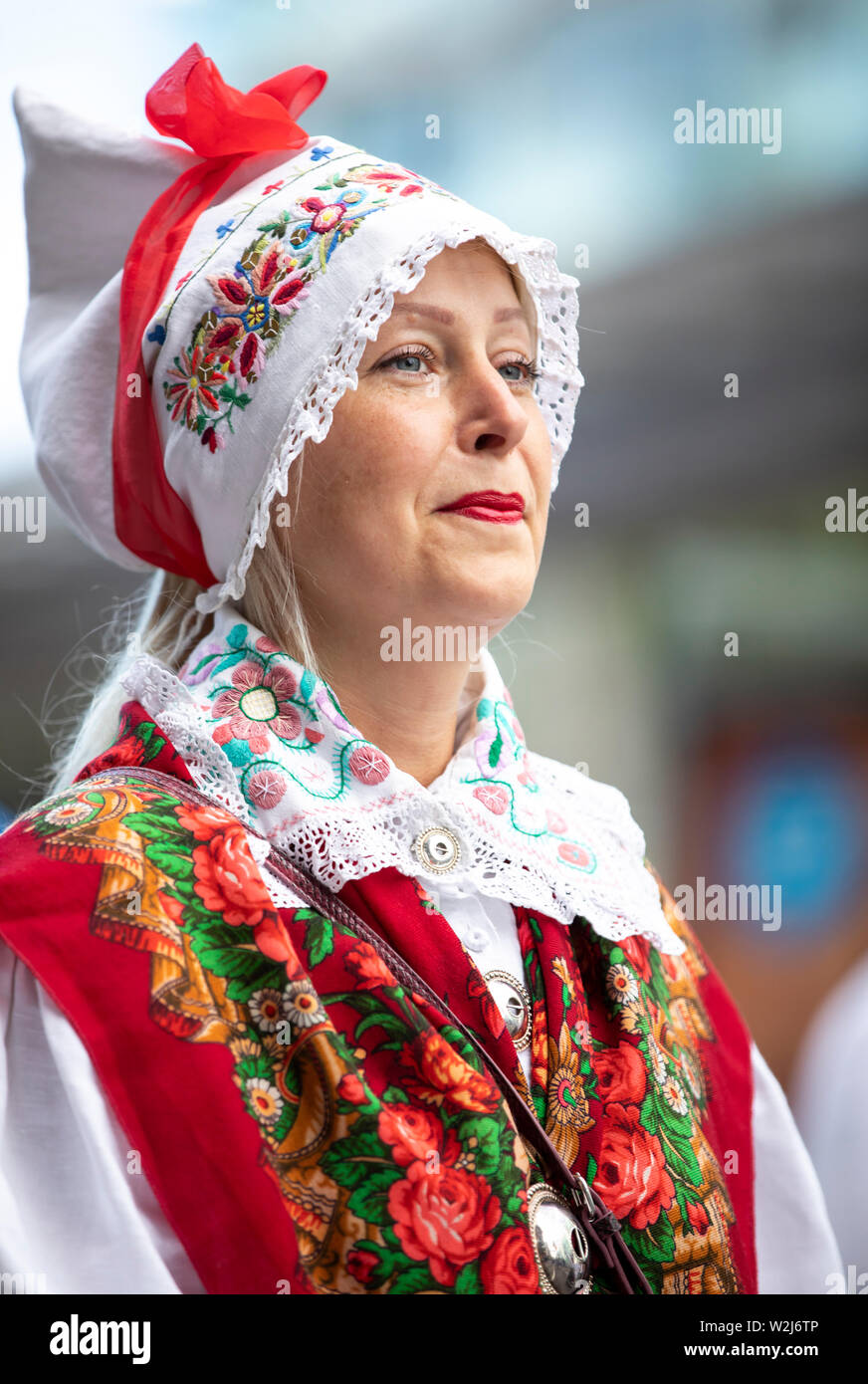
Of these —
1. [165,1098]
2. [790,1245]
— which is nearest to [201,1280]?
[165,1098]

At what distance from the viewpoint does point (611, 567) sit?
3.65 metres

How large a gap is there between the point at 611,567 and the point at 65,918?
9.08 ft

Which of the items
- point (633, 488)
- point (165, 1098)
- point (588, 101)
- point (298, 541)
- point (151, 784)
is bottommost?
point (165, 1098)

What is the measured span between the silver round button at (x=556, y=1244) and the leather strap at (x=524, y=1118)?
0.6 inches

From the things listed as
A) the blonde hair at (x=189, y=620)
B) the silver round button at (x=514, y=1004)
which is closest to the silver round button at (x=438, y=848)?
the silver round button at (x=514, y=1004)

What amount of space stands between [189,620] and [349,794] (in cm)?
41

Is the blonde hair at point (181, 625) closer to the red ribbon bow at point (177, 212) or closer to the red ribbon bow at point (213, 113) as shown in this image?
the red ribbon bow at point (177, 212)

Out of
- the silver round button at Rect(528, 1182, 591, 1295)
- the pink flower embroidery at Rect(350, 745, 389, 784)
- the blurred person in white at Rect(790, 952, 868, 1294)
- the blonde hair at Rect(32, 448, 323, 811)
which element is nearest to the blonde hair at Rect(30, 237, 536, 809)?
the blonde hair at Rect(32, 448, 323, 811)

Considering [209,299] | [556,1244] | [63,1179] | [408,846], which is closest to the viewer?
[63,1179]

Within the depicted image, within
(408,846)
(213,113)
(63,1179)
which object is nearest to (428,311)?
(213,113)

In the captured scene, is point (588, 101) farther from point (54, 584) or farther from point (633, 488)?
point (54, 584)

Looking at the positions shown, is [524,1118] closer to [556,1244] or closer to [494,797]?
[556,1244]

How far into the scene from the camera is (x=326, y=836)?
120cm

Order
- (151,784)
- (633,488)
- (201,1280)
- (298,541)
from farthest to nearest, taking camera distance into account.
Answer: (633,488) → (298,541) → (151,784) → (201,1280)
